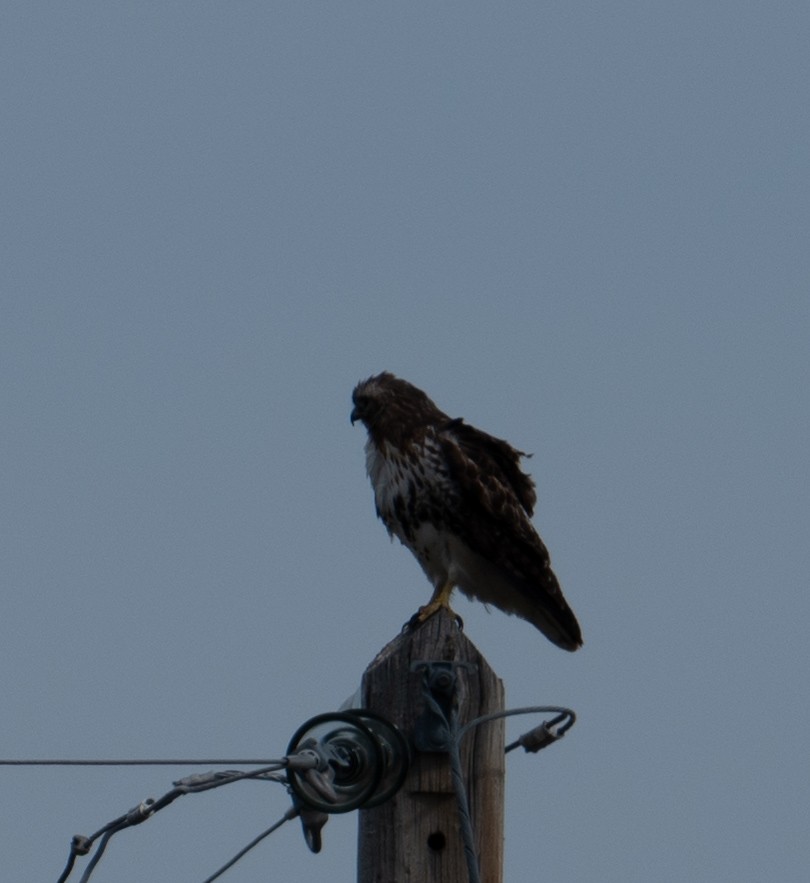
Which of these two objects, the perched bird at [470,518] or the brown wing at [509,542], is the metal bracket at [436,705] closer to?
the perched bird at [470,518]

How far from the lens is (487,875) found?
4.24 meters

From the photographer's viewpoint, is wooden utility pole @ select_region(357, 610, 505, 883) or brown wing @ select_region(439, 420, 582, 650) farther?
brown wing @ select_region(439, 420, 582, 650)

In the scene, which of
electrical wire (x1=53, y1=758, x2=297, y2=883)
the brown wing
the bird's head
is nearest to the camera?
electrical wire (x1=53, y1=758, x2=297, y2=883)

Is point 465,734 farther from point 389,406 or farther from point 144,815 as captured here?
point 389,406

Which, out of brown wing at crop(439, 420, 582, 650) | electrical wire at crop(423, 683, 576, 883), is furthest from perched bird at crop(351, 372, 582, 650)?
electrical wire at crop(423, 683, 576, 883)

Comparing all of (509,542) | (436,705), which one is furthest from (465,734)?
(509,542)

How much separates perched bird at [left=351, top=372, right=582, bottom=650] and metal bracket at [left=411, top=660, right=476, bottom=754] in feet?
11.3

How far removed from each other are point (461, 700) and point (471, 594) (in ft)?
12.5

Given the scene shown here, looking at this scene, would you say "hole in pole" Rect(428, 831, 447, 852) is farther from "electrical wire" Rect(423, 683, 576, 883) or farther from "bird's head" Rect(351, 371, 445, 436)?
"bird's head" Rect(351, 371, 445, 436)

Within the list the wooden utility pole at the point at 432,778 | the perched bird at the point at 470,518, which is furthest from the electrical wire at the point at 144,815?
the perched bird at the point at 470,518

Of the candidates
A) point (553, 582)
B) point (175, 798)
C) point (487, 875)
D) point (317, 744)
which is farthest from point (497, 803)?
point (553, 582)

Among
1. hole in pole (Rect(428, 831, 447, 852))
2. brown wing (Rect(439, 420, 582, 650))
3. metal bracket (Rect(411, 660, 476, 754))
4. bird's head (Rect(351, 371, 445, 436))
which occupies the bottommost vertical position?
hole in pole (Rect(428, 831, 447, 852))

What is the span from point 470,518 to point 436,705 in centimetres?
369

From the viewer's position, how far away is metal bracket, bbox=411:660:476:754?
424 cm
